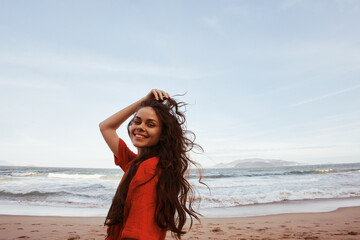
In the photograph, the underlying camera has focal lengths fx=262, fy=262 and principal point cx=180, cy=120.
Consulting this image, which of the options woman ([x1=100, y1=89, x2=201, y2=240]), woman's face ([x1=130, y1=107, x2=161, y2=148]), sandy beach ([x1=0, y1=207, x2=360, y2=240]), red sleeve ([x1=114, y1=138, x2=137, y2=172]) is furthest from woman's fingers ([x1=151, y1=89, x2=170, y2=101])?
sandy beach ([x1=0, y1=207, x2=360, y2=240])

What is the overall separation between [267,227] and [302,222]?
3.99ft

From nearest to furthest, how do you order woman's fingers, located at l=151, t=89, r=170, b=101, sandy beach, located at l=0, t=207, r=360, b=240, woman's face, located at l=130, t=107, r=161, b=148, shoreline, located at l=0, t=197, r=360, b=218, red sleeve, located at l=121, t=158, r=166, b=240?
red sleeve, located at l=121, t=158, r=166, b=240, woman's face, located at l=130, t=107, r=161, b=148, woman's fingers, located at l=151, t=89, r=170, b=101, sandy beach, located at l=0, t=207, r=360, b=240, shoreline, located at l=0, t=197, r=360, b=218

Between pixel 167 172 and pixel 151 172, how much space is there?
0.39ft

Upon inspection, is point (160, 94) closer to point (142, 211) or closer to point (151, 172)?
point (151, 172)

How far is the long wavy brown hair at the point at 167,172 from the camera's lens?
130 centimetres

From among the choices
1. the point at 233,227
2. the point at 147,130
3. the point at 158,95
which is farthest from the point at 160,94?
the point at 233,227

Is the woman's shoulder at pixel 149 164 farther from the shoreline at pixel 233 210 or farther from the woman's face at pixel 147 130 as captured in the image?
the shoreline at pixel 233 210

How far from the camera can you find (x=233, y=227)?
6.40 metres

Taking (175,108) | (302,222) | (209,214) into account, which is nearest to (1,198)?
(209,214)

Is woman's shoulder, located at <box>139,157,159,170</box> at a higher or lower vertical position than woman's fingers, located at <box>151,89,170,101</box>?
lower

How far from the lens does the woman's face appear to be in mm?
1650

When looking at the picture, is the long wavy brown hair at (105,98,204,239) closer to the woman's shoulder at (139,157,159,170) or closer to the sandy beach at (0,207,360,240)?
the woman's shoulder at (139,157,159,170)

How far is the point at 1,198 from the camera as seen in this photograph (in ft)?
35.6

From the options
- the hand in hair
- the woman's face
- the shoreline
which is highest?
the hand in hair
